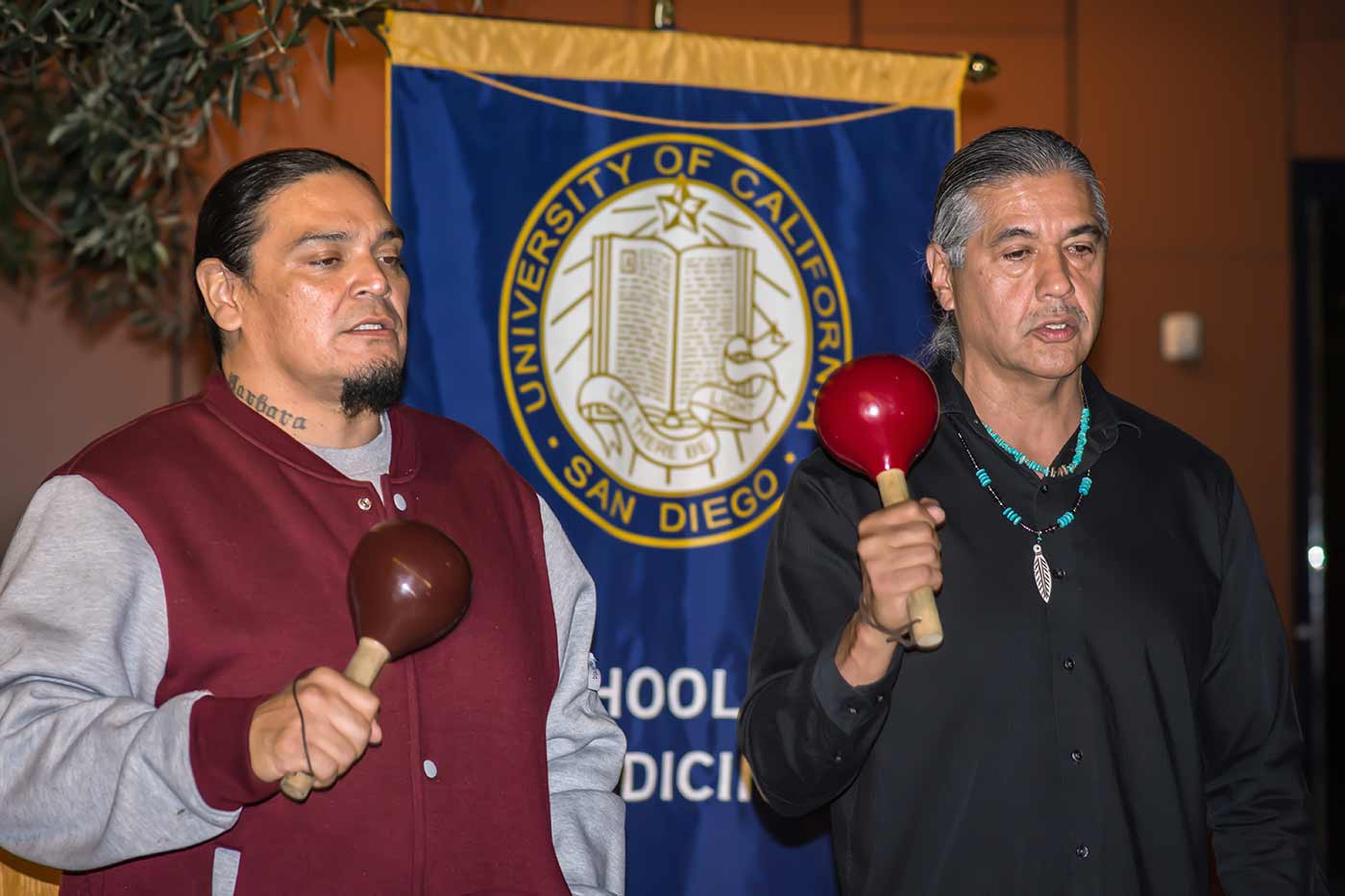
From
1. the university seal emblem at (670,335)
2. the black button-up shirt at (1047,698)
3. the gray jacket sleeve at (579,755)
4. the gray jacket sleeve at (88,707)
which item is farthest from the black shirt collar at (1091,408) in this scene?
the gray jacket sleeve at (88,707)

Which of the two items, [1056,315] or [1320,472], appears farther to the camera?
[1320,472]

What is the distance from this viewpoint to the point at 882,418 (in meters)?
1.74

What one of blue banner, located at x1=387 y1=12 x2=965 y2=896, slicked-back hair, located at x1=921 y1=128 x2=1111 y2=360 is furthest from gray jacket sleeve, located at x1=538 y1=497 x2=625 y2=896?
slicked-back hair, located at x1=921 y1=128 x2=1111 y2=360

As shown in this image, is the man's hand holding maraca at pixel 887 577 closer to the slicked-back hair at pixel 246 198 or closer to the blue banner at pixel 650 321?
the slicked-back hair at pixel 246 198

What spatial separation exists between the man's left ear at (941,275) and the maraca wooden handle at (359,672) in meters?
0.99

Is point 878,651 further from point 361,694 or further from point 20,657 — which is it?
point 20,657

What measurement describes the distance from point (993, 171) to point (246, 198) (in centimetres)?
103

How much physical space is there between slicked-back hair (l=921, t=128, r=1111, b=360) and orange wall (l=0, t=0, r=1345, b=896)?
117 inches

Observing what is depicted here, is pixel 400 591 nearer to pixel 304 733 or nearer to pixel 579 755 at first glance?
pixel 304 733

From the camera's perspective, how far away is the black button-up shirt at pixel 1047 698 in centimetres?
178

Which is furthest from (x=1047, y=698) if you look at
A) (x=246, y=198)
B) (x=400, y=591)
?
(x=246, y=198)

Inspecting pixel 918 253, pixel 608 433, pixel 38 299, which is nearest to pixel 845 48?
pixel 918 253

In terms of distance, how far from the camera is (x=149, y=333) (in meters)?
4.72

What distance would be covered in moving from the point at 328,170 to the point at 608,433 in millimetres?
870
